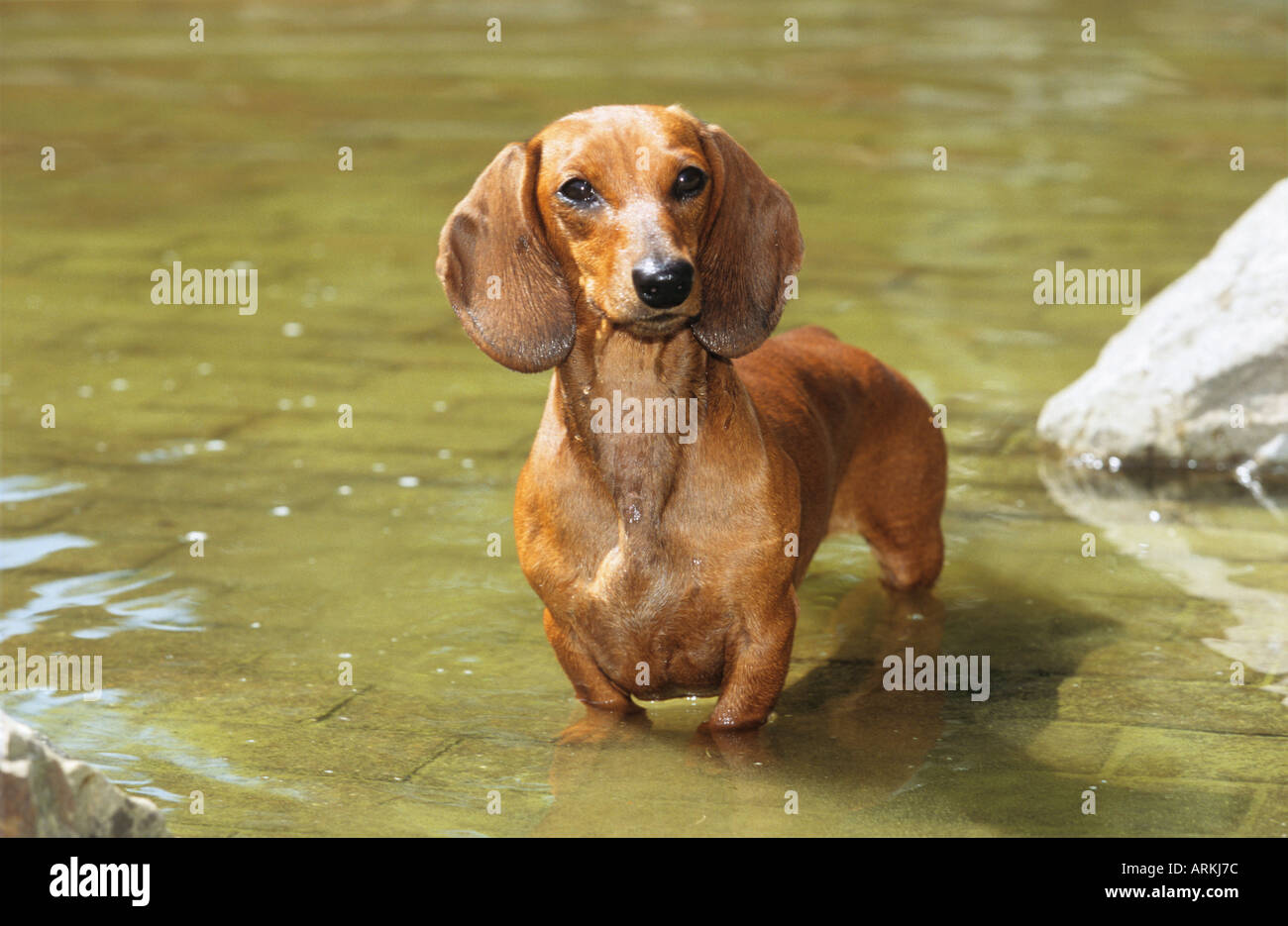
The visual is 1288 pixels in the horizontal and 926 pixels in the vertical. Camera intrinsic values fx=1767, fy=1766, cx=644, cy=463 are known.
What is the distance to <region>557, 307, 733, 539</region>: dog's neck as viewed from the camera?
3730mm

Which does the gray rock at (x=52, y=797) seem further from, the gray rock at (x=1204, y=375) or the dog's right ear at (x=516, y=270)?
the gray rock at (x=1204, y=375)

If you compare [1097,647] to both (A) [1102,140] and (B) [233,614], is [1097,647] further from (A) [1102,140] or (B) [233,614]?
(A) [1102,140]

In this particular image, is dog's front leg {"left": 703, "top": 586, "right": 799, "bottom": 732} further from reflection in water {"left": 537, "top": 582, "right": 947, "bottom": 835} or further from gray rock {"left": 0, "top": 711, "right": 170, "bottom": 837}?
gray rock {"left": 0, "top": 711, "right": 170, "bottom": 837}

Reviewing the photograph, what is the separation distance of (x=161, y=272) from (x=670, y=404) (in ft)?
17.4

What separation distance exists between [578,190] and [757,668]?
1089mm

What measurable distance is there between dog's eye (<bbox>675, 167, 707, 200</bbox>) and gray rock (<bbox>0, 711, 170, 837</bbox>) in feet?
5.15

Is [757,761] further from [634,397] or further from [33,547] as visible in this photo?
[33,547]

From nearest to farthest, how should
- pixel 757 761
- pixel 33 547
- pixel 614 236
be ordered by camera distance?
1. pixel 614 236
2. pixel 757 761
3. pixel 33 547

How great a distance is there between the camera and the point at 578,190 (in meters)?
3.54

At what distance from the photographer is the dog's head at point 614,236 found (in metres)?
3.49

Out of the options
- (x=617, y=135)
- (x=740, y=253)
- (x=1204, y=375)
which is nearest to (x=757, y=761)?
(x=740, y=253)

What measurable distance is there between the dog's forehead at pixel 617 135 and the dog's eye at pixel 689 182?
0.05 metres

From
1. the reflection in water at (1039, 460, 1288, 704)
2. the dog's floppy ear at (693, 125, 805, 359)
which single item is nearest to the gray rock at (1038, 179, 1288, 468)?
the reflection in water at (1039, 460, 1288, 704)

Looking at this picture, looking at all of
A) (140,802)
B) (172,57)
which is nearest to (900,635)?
(140,802)
